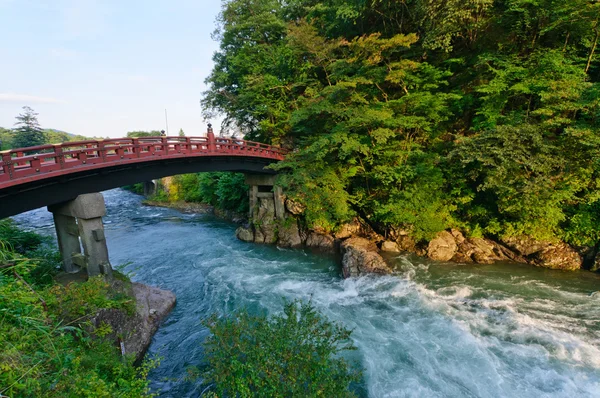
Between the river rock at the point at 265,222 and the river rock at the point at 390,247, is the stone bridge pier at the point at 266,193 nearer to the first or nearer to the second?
the river rock at the point at 265,222

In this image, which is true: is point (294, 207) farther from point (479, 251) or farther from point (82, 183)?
point (82, 183)

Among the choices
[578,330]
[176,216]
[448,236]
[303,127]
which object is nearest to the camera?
[578,330]

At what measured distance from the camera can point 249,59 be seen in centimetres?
2233

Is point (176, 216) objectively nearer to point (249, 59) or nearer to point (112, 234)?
point (112, 234)

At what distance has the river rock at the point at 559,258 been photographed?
12.0 meters

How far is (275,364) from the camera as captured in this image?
519 cm

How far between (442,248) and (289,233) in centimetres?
911

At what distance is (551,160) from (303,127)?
12916 millimetres

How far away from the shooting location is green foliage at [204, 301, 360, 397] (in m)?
4.92

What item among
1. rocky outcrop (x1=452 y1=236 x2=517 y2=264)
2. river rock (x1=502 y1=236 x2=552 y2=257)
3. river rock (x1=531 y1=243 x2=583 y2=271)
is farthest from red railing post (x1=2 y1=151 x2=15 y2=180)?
river rock (x1=531 y1=243 x2=583 y2=271)

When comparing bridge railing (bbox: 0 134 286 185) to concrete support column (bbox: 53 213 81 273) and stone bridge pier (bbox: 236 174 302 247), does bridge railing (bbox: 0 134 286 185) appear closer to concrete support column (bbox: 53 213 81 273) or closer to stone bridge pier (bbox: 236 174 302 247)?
concrete support column (bbox: 53 213 81 273)

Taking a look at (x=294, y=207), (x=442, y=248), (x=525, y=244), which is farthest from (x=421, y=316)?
(x=294, y=207)

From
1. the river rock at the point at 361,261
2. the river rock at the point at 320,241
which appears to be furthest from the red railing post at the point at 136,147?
the river rock at the point at 361,261

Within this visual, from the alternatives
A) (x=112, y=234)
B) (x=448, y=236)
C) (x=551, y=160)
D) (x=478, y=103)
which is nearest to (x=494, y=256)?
(x=448, y=236)
